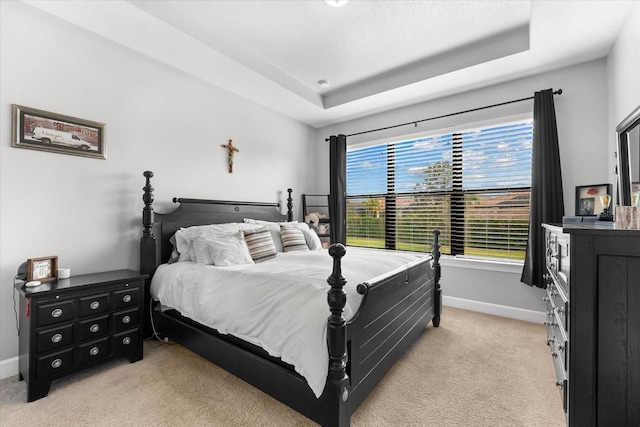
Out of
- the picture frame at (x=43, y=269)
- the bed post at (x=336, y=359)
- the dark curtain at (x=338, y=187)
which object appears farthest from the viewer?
the dark curtain at (x=338, y=187)

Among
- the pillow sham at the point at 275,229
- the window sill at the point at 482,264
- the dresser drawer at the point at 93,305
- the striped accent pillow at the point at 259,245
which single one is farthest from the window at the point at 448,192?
the dresser drawer at the point at 93,305

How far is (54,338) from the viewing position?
6.48 feet

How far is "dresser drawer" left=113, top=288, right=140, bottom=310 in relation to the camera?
7.47 ft

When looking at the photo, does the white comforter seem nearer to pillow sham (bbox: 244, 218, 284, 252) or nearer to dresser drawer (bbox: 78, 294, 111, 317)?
dresser drawer (bbox: 78, 294, 111, 317)

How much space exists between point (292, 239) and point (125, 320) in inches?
66.6

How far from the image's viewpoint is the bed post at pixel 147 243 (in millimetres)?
2748

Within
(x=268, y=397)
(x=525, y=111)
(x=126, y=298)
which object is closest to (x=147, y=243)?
(x=126, y=298)

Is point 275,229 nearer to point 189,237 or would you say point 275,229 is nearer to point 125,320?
point 189,237

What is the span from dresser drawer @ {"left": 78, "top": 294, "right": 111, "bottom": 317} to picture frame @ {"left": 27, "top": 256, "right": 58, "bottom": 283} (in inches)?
12.5

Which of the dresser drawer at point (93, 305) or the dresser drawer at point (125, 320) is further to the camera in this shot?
the dresser drawer at point (125, 320)

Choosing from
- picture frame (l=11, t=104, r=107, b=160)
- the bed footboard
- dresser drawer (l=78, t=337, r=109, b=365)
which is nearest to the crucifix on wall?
picture frame (l=11, t=104, r=107, b=160)

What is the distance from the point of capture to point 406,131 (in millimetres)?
4129

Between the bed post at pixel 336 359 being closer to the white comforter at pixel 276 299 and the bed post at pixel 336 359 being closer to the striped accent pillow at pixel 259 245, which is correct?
the white comforter at pixel 276 299

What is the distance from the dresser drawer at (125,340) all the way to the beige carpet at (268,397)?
0.15 m
